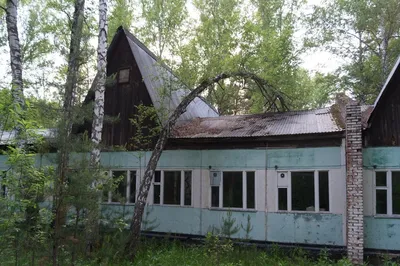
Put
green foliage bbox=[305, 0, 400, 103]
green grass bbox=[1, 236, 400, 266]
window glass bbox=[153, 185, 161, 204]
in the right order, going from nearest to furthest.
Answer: green grass bbox=[1, 236, 400, 266] < window glass bbox=[153, 185, 161, 204] < green foliage bbox=[305, 0, 400, 103]

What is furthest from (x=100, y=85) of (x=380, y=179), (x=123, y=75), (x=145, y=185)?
(x=380, y=179)

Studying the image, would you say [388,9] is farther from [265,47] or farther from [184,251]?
[184,251]

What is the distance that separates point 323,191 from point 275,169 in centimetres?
153

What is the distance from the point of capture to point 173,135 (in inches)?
478

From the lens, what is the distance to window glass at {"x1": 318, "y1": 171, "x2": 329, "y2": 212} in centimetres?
1007

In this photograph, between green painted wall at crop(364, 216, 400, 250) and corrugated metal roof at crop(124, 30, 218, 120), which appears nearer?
green painted wall at crop(364, 216, 400, 250)

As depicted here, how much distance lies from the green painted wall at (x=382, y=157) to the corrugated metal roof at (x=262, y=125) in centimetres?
109

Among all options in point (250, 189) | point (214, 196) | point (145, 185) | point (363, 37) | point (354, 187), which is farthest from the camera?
point (363, 37)

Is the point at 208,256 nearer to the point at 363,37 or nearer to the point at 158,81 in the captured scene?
the point at 158,81

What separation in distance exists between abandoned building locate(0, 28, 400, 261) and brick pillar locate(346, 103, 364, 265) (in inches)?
1.0

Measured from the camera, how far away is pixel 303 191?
10391mm

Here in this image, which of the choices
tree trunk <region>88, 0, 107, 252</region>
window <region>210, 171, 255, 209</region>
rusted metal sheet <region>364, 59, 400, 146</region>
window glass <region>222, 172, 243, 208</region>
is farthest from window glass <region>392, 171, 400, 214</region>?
tree trunk <region>88, 0, 107, 252</region>

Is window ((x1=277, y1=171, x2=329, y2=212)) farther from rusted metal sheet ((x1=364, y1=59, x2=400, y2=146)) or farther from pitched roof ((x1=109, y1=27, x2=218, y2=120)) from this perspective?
pitched roof ((x1=109, y1=27, x2=218, y2=120))

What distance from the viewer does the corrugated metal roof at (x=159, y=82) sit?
12.0m
